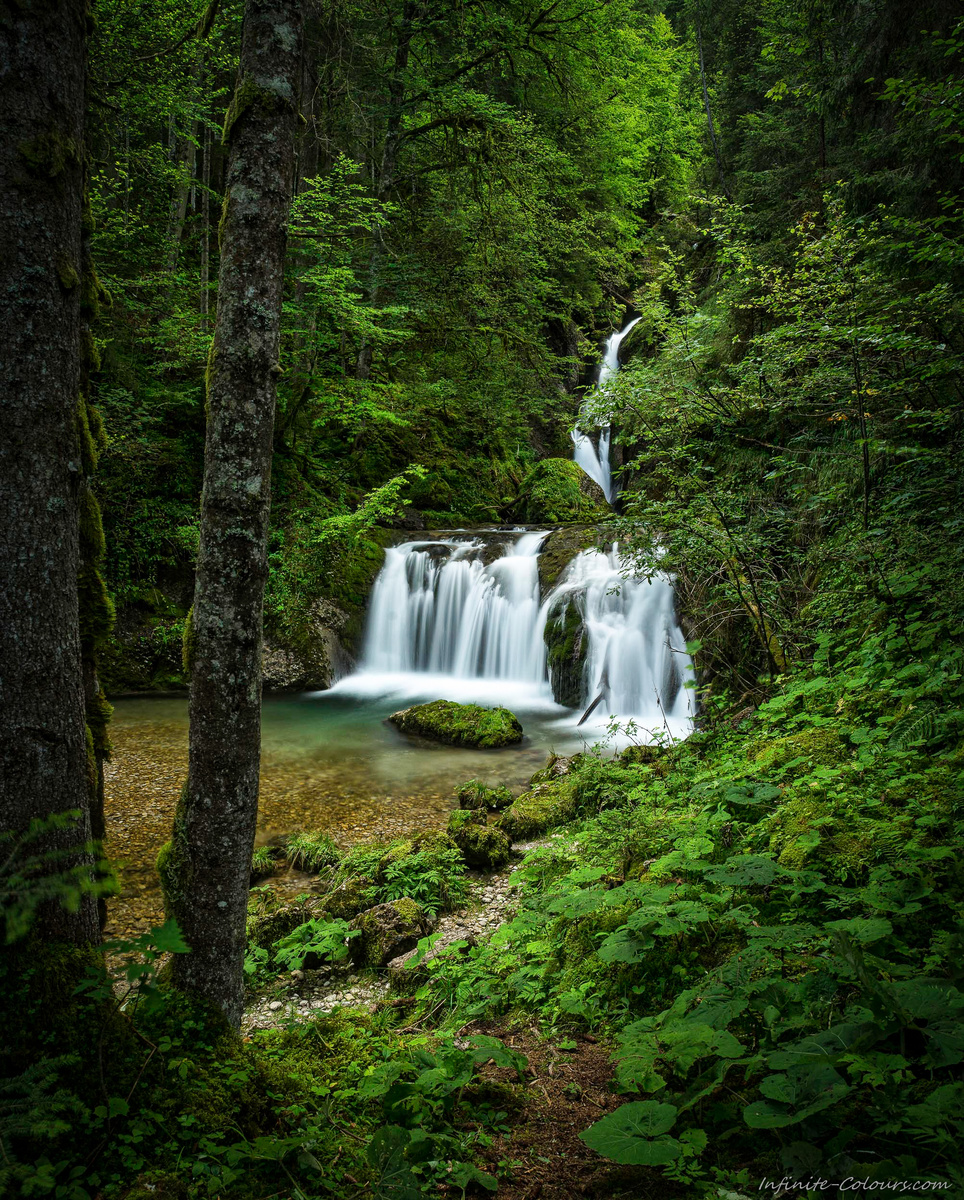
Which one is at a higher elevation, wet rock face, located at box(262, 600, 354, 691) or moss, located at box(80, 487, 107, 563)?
moss, located at box(80, 487, 107, 563)

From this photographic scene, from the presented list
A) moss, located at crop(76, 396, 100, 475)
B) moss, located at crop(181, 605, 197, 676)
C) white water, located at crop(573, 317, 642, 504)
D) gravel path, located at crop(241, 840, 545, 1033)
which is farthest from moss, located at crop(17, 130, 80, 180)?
white water, located at crop(573, 317, 642, 504)

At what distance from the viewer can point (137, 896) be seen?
485cm

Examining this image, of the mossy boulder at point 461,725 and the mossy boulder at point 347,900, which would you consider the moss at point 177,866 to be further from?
the mossy boulder at point 461,725

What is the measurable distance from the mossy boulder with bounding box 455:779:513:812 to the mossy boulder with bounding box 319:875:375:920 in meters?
1.92

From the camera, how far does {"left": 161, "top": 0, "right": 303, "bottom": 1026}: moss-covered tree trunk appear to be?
234cm

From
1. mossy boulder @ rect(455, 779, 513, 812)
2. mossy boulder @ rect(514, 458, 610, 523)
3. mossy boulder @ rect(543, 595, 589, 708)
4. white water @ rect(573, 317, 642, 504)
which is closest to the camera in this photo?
mossy boulder @ rect(455, 779, 513, 812)

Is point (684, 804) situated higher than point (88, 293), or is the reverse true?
point (88, 293)

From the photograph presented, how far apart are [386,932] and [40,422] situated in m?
3.42

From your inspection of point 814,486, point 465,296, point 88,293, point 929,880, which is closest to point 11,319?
point 88,293

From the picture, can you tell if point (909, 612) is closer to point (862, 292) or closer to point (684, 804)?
point (684, 804)

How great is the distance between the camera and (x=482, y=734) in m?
8.62

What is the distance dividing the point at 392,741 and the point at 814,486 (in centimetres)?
623

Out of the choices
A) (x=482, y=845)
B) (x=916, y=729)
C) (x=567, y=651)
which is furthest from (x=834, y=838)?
(x=567, y=651)

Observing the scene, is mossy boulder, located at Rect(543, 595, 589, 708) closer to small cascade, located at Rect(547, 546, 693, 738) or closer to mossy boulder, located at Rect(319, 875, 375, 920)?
small cascade, located at Rect(547, 546, 693, 738)
